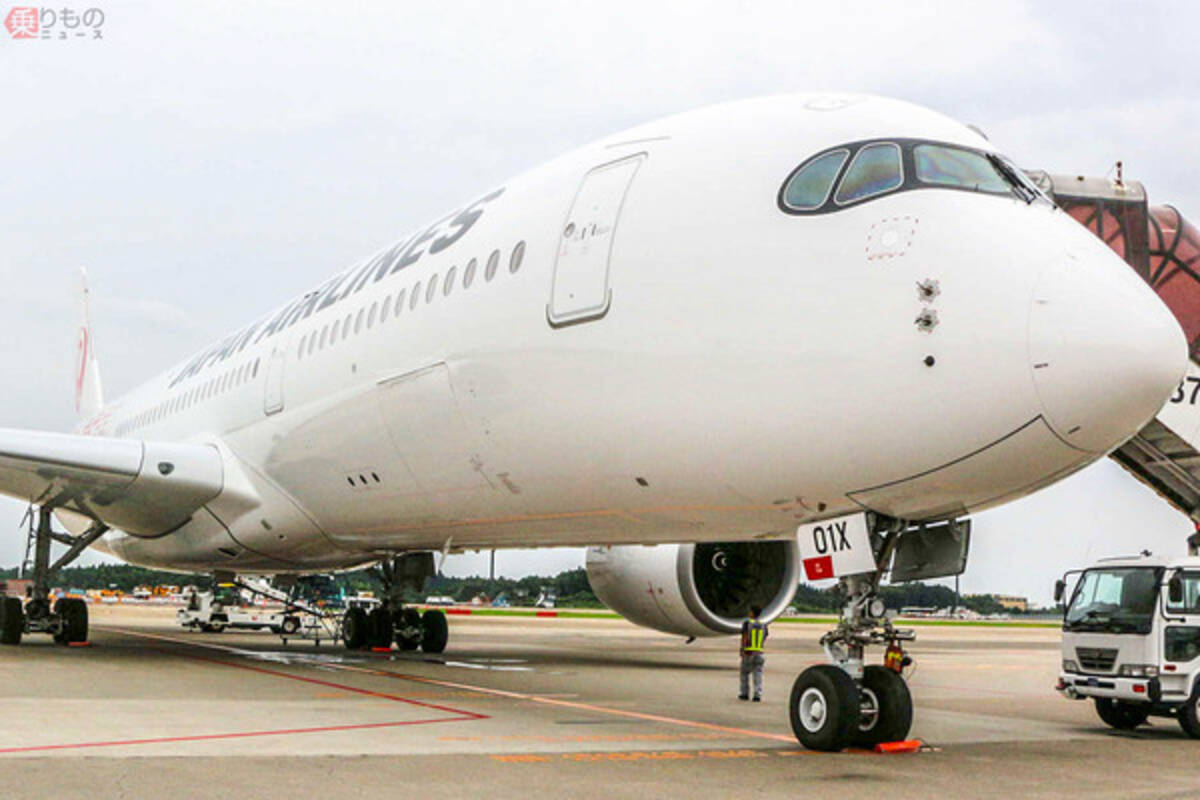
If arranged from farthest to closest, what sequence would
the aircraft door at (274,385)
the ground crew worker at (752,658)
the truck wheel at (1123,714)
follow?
the aircraft door at (274,385), the ground crew worker at (752,658), the truck wheel at (1123,714)

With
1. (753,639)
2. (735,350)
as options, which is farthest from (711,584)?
(735,350)

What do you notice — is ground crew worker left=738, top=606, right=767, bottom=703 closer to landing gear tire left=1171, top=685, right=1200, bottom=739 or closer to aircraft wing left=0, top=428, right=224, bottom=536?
landing gear tire left=1171, top=685, right=1200, bottom=739

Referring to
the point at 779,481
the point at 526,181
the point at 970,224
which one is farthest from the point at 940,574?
the point at 526,181

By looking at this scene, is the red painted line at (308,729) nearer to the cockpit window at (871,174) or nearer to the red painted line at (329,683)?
the red painted line at (329,683)

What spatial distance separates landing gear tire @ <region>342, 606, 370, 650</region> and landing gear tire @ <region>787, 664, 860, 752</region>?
10.4m

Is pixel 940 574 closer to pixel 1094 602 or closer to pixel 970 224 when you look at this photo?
pixel 970 224

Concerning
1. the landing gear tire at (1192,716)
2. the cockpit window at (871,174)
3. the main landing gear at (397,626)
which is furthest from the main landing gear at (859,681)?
the main landing gear at (397,626)

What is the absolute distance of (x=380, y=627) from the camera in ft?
54.4

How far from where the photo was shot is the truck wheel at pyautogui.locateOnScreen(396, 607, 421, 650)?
16.5 metres

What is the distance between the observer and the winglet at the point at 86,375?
27.3 metres

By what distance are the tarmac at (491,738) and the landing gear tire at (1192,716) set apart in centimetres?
11

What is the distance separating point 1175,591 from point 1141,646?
1.64 feet

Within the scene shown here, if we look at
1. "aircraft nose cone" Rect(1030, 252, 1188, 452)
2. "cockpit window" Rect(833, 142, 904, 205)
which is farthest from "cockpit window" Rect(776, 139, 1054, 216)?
"aircraft nose cone" Rect(1030, 252, 1188, 452)

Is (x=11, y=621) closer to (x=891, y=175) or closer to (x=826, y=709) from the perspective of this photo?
(x=826, y=709)
